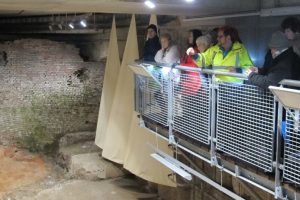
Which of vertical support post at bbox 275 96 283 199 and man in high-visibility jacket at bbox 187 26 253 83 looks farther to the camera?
man in high-visibility jacket at bbox 187 26 253 83

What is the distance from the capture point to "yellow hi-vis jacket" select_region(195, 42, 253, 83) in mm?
3854

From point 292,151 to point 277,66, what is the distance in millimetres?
663

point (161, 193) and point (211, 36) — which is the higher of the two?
point (211, 36)

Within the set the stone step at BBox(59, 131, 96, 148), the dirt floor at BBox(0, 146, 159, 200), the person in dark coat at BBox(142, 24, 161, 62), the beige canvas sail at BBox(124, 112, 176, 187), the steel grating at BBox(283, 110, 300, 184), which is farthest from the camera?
the stone step at BBox(59, 131, 96, 148)

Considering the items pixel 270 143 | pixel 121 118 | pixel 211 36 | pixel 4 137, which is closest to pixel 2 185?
pixel 4 137

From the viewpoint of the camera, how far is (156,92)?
504 cm

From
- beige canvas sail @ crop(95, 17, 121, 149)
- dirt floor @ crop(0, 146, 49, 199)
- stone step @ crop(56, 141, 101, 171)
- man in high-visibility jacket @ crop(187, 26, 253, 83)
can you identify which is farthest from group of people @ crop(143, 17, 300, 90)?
dirt floor @ crop(0, 146, 49, 199)

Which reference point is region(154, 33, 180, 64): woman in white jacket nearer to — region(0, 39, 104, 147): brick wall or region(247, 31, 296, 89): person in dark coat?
region(247, 31, 296, 89): person in dark coat

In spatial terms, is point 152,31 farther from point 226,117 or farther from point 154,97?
point 226,117

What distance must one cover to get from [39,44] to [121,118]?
3788 millimetres

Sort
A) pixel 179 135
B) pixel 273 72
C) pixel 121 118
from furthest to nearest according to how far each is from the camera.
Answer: pixel 121 118
pixel 179 135
pixel 273 72

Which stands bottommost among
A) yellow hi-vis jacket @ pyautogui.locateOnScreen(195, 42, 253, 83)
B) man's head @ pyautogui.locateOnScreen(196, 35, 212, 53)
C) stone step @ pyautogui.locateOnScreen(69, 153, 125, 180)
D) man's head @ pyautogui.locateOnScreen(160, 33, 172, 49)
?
stone step @ pyautogui.locateOnScreen(69, 153, 125, 180)

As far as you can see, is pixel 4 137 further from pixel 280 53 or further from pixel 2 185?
pixel 280 53

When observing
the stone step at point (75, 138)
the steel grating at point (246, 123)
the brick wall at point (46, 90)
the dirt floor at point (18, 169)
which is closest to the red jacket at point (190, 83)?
→ the steel grating at point (246, 123)
